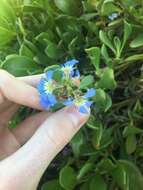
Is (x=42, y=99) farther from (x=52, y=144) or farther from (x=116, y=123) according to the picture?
(x=116, y=123)

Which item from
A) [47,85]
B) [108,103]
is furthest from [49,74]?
[108,103]

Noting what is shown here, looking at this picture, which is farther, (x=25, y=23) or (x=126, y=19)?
(x=25, y=23)

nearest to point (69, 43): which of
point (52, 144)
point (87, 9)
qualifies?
point (87, 9)

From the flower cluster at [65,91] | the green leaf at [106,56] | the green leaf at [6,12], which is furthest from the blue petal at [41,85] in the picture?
the green leaf at [6,12]

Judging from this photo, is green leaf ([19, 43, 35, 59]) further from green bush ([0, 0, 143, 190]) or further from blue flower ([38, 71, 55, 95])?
blue flower ([38, 71, 55, 95])

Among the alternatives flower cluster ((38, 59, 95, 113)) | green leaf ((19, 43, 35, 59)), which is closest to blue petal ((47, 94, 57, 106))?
flower cluster ((38, 59, 95, 113))

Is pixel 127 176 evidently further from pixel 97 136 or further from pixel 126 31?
pixel 126 31
